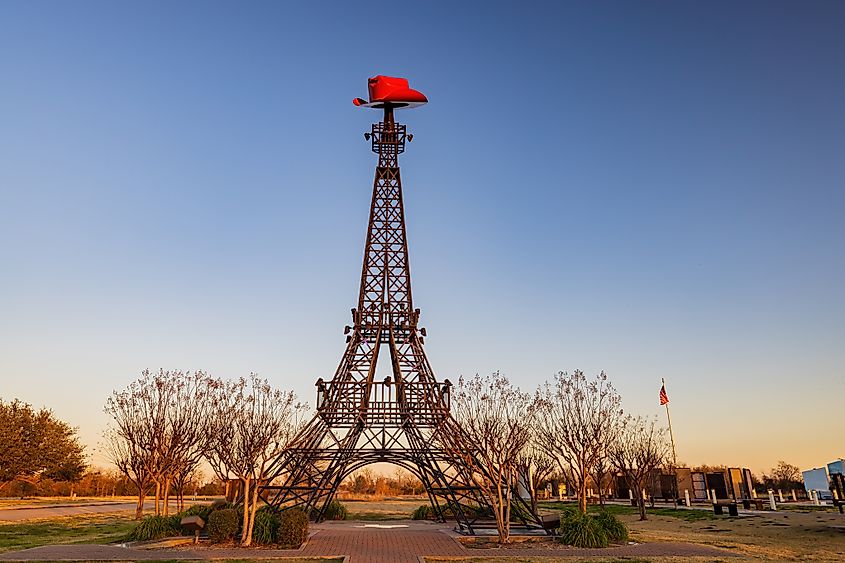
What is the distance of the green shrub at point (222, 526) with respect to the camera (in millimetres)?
20281

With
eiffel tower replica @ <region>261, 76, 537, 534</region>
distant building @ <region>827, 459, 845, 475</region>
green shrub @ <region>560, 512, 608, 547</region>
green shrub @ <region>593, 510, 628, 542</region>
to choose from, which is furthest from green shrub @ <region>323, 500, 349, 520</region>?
distant building @ <region>827, 459, 845, 475</region>

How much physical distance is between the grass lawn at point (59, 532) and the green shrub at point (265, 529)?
563 cm

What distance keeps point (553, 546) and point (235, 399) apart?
1372cm

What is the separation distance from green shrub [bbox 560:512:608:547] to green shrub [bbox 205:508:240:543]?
11065 mm

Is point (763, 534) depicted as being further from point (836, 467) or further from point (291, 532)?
point (836, 467)

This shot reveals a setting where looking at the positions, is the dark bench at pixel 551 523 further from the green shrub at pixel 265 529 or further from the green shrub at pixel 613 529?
the green shrub at pixel 265 529

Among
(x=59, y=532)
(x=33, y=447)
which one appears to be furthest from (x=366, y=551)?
(x=33, y=447)

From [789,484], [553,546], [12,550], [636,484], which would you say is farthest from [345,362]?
[789,484]

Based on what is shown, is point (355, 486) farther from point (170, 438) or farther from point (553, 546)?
point (553, 546)

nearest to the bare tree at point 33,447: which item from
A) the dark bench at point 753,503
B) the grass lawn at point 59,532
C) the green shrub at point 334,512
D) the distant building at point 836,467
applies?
the grass lawn at point 59,532

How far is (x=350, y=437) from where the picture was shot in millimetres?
24516

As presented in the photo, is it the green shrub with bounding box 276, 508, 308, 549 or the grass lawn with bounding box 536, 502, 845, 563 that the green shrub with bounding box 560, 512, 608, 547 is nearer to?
the grass lawn with bounding box 536, 502, 845, 563

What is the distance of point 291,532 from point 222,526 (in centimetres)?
257

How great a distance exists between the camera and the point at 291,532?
1961cm
